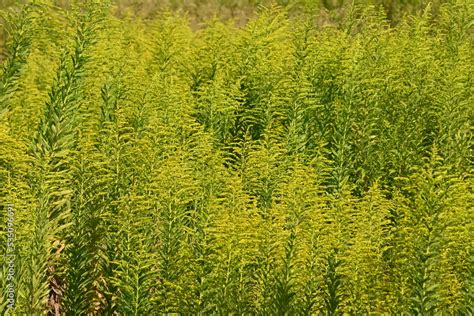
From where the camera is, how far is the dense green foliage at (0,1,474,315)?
888 centimetres

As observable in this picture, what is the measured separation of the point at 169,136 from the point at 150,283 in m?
3.06

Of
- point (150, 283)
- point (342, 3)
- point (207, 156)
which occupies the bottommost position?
point (342, 3)

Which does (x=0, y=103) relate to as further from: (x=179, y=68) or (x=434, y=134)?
(x=434, y=134)

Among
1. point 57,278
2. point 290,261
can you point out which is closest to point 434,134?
point 290,261

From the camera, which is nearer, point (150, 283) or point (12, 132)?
point (150, 283)

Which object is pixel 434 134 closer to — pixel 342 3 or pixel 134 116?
pixel 134 116

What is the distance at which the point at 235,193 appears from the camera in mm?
9547

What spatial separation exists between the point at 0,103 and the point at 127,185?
2228 mm

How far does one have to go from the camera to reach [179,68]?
630 inches

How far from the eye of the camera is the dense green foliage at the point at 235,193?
8875mm

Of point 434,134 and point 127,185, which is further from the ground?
point 434,134

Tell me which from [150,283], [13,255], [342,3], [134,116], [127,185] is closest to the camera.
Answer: [13,255]

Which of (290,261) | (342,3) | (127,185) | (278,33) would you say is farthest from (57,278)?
(342,3)

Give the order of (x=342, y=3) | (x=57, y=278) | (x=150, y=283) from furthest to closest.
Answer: (x=342, y=3) < (x=57, y=278) < (x=150, y=283)
